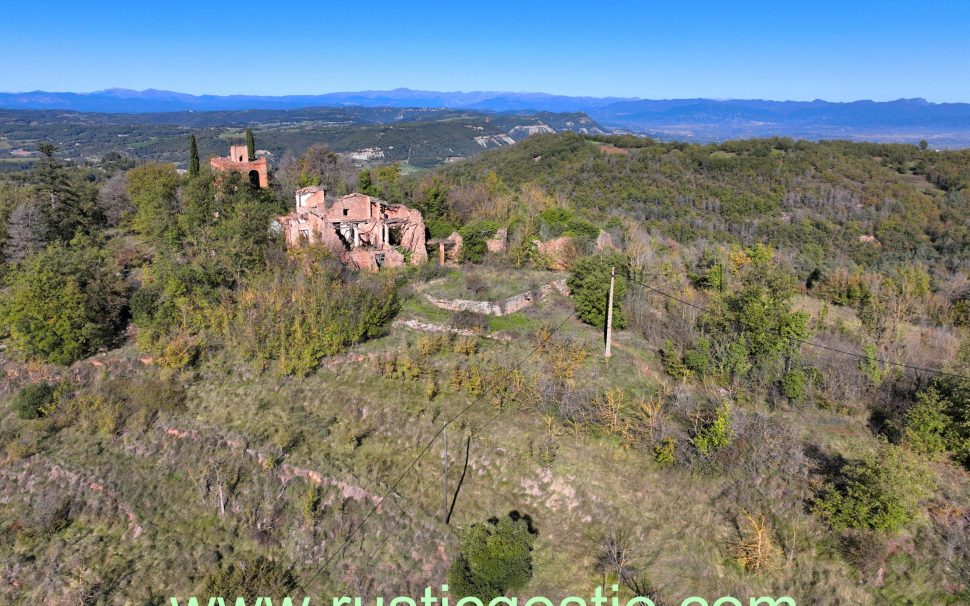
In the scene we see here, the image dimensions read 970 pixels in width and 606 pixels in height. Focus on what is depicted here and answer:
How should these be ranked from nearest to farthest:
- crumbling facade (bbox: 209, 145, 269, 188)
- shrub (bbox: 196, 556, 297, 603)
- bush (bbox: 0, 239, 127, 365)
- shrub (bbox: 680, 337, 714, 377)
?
shrub (bbox: 196, 556, 297, 603) → shrub (bbox: 680, 337, 714, 377) → bush (bbox: 0, 239, 127, 365) → crumbling facade (bbox: 209, 145, 269, 188)

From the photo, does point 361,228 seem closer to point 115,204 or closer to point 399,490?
point 399,490

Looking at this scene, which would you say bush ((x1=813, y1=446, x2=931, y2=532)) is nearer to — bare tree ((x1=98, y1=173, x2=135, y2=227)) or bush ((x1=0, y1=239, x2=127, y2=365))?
bush ((x1=0, y1=239, x2=127, y2=365))

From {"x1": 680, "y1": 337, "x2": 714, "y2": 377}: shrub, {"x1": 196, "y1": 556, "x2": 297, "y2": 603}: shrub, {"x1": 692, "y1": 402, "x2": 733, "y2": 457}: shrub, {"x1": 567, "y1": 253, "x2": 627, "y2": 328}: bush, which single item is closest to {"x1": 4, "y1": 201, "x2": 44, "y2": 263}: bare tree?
{"x1": 196, "y1": 556, "x2": 297, "y2": 603}: shrub

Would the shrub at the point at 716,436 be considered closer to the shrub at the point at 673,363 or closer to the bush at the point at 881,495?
the bush at the point at 881,495

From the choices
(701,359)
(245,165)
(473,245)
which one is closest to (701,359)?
(701,359)

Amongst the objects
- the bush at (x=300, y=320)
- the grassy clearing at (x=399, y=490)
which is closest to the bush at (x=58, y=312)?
the grassy clearing at (x=399, y=490)

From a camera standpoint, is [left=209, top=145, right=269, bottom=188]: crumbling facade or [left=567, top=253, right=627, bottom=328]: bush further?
[left=209, top=145, right=269, bottom=188]: crumbling facade

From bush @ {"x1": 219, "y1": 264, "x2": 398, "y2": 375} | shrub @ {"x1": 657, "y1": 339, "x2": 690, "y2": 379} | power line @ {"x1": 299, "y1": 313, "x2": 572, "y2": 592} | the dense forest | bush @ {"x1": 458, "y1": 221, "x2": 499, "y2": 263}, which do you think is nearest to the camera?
the dense forest
